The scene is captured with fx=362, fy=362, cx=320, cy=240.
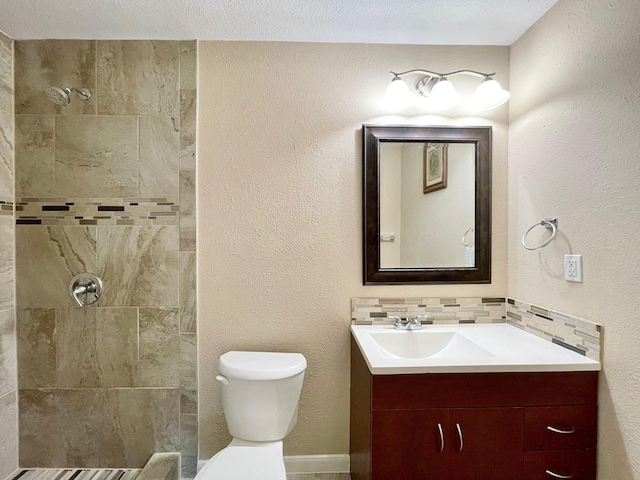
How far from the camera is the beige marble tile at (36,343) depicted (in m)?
1.85

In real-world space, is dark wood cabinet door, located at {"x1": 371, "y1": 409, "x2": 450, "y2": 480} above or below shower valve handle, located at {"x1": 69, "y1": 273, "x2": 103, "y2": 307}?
below

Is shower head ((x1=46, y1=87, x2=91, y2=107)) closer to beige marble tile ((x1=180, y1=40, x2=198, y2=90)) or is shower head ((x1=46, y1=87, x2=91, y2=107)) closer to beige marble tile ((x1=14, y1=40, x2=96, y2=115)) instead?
beige marble tile ((x1=14, y1=40, x2=96, y2=115))

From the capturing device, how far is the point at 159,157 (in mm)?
1853

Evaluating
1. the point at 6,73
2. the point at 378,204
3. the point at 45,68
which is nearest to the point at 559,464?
the point at 378,204

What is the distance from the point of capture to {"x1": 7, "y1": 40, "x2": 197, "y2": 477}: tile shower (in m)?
1.84

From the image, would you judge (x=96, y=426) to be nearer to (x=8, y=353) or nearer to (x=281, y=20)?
(x=8, y=353)

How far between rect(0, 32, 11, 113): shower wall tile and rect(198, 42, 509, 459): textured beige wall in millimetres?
929

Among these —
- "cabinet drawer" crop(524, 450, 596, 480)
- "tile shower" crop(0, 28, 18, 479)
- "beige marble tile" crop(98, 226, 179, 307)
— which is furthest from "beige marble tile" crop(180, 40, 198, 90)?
"cabinet drawer" crop(524, 450, 596, 480)

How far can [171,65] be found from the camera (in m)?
1.85

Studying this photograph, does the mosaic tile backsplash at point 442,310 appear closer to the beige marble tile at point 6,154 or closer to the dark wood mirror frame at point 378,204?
the dark wood mirror frame at point 378,204

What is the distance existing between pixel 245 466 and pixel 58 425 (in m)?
1.15

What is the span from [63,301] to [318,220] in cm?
137

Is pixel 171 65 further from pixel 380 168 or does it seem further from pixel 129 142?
pixel 380 168

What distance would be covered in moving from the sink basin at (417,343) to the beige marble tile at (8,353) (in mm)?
1806
